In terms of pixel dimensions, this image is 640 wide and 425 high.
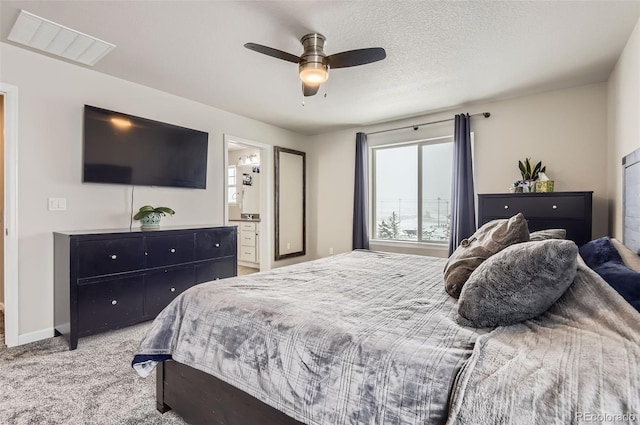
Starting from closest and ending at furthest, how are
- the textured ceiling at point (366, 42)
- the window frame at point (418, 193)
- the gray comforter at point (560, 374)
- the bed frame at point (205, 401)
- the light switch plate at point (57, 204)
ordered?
the gray comforter at point (560, 374)
the bed frame at point (205, 401)
the textured ceiling at point (366, 42)
the light switch plate at point (57, 204)
the window frame at point (418, 193)

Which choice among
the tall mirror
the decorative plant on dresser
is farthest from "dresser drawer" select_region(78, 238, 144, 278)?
the decorative plant on dresser

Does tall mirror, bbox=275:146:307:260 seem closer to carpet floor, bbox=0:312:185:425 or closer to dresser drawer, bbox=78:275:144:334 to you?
dresser drawer, bbox=78:275:144:334

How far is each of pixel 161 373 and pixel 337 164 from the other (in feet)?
14.3

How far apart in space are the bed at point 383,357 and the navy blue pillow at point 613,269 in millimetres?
92

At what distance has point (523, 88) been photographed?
11.7 feet

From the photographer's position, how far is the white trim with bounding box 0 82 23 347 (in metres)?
2.64

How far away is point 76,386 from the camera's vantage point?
2.03m

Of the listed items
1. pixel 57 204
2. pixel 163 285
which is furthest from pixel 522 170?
pixel 57 204

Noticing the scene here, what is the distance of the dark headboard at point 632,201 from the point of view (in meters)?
1.91

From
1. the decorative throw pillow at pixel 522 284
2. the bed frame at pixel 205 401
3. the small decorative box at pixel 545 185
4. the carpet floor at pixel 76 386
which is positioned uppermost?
the small decorative box at pixel 545 185

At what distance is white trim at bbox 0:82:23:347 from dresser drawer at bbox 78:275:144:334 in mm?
613

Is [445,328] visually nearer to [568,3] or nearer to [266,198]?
[568,3]

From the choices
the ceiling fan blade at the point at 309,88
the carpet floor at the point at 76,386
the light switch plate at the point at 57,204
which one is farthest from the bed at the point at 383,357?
the light switch plate at the point at 57,204

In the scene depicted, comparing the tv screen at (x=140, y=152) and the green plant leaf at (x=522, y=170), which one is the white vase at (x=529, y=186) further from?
the tv screen at (x=140, y=152)
